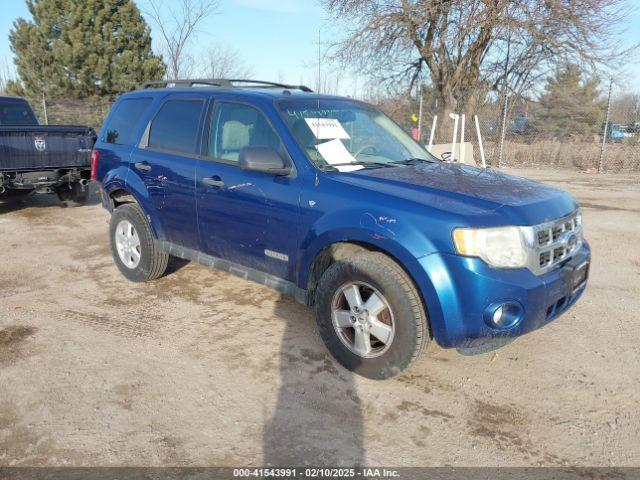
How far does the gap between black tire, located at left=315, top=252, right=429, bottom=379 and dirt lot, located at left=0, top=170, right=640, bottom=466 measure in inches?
5.9

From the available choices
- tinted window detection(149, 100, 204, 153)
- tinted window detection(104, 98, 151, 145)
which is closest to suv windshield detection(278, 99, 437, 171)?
tinted window detection(149, 100, 204, 153)

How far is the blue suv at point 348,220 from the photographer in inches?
115

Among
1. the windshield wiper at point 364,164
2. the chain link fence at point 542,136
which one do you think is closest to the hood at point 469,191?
the windshield wiper at point 364,164

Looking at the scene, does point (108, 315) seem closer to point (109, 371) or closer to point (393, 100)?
point (109, 371)

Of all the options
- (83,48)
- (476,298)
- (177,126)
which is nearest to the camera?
(476,298)

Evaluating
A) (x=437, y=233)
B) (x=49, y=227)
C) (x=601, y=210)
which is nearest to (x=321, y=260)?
(x=437, y=233)

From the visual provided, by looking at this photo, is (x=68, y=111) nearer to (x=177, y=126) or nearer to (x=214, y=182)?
(x=177, y=126)

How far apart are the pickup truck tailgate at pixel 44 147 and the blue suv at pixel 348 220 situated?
372 centimetres

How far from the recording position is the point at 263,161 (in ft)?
11.6

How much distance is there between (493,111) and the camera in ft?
59.8

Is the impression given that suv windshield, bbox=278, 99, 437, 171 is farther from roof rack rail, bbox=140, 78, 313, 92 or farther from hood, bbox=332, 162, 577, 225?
roof rack rail, bbox=140, 78, 313, 92

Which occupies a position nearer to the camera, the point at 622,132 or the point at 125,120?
the point at 125,120

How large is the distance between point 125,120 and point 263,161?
2403 mm

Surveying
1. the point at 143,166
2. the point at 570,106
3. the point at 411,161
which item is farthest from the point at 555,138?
the point at 143,166
